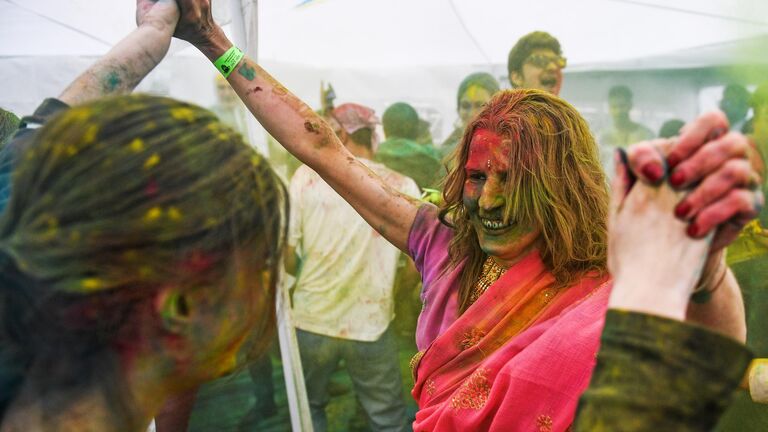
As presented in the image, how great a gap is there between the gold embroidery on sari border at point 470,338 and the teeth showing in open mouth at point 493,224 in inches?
10.8

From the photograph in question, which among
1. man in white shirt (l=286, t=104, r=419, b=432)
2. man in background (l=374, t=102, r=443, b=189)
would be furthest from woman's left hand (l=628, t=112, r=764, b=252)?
man in background (l=374, t=102, r=443, b=189)

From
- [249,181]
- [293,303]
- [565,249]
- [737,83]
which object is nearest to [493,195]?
[565,249]

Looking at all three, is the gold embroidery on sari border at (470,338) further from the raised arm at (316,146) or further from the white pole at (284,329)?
the white pole at (284,329)

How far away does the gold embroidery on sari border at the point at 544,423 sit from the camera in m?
1.63

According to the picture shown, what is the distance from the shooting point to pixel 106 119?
94 cm

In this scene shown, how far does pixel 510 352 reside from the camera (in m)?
1.75

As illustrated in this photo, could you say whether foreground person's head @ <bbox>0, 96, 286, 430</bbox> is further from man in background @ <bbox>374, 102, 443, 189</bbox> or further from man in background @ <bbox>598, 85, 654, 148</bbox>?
man in background @ <bbox>598, 85, 654, 148</bbox>

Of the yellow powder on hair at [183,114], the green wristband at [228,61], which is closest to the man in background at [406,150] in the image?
the green wristband at [228,61]

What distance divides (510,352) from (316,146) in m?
0.85

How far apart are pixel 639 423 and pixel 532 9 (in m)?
4.04

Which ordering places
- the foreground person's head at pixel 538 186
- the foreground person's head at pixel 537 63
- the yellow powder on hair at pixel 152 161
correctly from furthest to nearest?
the foreground person's head at pixel 537 63, the foreground person's head at pixel 538 186, the yellow powder on hair at pixel 152 161

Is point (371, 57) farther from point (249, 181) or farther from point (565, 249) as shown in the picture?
point (249, 181)

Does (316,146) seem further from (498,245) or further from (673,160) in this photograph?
(673,160)

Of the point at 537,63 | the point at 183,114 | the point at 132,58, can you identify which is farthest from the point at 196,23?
the point at 537,63
